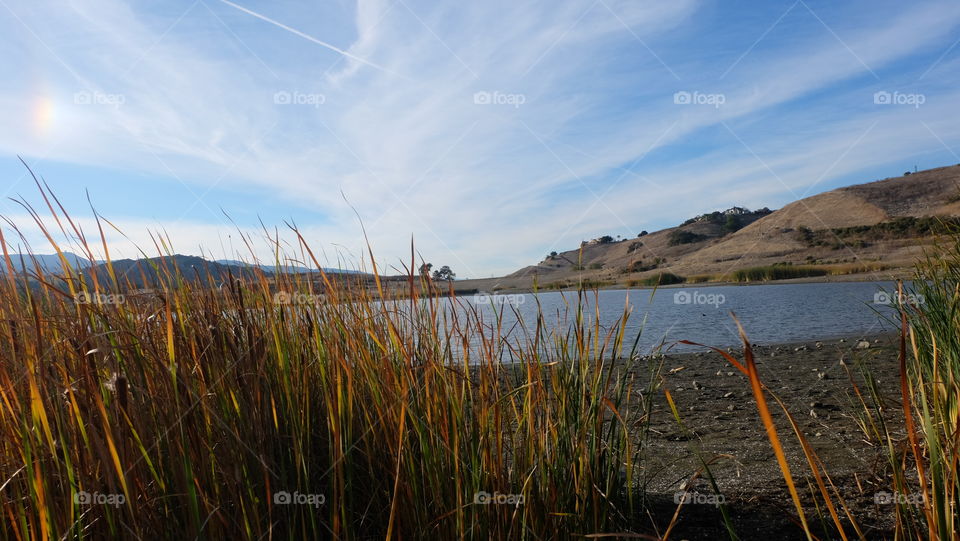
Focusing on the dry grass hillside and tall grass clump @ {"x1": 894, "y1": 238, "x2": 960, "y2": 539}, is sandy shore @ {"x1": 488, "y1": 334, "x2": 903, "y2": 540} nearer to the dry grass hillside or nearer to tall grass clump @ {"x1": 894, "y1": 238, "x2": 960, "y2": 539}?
tall grass clump @ {"x1": 894, "y1": 238, "x2": 960, "y2": 539}

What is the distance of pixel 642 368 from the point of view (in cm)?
812

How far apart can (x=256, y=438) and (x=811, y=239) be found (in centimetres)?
4644

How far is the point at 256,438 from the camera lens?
174cm

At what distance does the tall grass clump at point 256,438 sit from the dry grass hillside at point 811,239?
874 inches

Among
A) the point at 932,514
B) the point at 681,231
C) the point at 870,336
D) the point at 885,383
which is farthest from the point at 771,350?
the point at 681,231

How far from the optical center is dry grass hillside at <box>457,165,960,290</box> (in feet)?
102

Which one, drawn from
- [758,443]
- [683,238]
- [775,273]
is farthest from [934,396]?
[683,238]

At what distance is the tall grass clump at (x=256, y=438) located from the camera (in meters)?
1.53

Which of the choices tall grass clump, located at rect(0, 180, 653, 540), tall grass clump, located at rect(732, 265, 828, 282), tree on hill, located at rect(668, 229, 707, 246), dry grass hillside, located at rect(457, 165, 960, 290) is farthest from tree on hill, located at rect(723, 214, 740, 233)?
tall grass clump, located at rect(0, 180, 653, 540)

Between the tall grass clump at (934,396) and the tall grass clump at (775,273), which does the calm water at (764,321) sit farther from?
the tall grass clump at (775,273)

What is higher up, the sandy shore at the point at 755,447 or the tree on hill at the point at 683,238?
the tree on hill at the point at 683,238

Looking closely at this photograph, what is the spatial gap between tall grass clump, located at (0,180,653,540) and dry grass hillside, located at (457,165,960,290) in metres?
22.2

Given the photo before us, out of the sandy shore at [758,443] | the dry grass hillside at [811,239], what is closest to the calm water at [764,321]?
the sandy shore at [758,443]

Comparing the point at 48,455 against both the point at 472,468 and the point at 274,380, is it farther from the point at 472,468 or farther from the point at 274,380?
the point at 472,468
